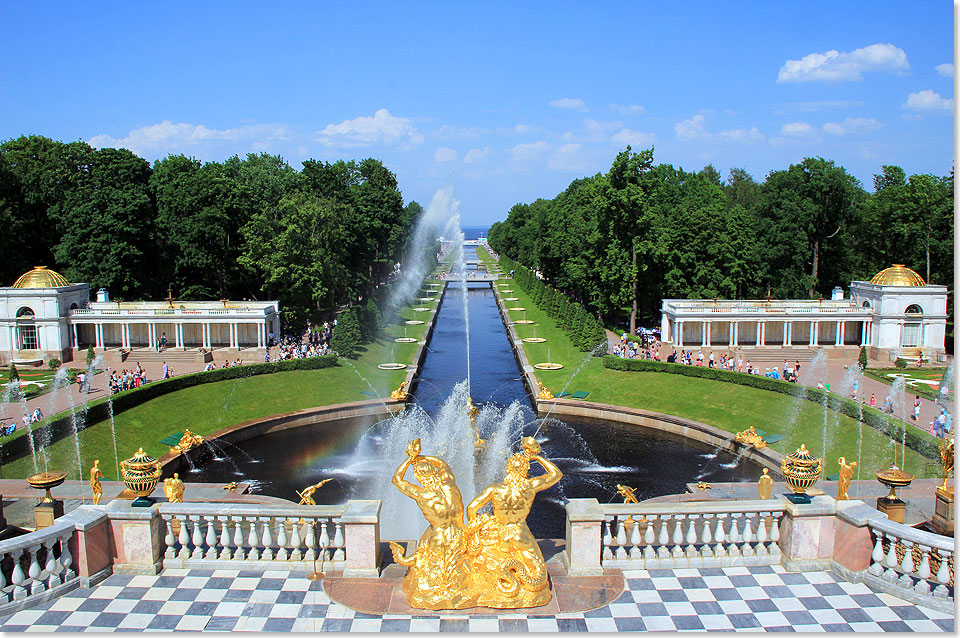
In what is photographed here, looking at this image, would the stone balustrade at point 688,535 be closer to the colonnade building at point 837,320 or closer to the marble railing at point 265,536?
the marble railing at point 265,536

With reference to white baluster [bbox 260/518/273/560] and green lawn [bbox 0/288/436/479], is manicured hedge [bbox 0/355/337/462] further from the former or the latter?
white baluster [bbox 260/518/273/560]

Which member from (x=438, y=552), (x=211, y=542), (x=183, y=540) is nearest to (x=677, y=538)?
(x=438, y=552)

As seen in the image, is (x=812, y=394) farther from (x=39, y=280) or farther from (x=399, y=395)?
(x=39, y=280)

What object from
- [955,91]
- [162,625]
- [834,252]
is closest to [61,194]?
[162,625]

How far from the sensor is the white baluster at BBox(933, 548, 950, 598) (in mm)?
10680

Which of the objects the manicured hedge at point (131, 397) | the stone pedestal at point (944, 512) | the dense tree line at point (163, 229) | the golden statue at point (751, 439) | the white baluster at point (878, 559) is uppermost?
the dense tree line at point (163, 229)

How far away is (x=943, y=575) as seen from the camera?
35.1 feet

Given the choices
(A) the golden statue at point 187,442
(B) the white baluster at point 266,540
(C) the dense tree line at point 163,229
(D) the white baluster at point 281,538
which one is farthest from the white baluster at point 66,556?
(C) the dense tree line at point 163,229

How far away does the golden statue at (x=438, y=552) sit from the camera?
10984mm

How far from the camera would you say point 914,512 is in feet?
64.6

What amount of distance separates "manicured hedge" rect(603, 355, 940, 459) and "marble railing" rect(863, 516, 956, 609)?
20178mm

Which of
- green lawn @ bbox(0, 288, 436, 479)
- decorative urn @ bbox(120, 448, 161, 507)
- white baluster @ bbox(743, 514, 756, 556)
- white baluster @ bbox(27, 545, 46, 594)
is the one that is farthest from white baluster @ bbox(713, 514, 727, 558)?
green lawn @ bbox(0, 288, 436, 479)

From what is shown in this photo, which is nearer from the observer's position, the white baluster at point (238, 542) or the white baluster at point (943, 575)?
the white baluster at point (943, 575)

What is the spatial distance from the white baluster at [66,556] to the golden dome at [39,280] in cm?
4574
